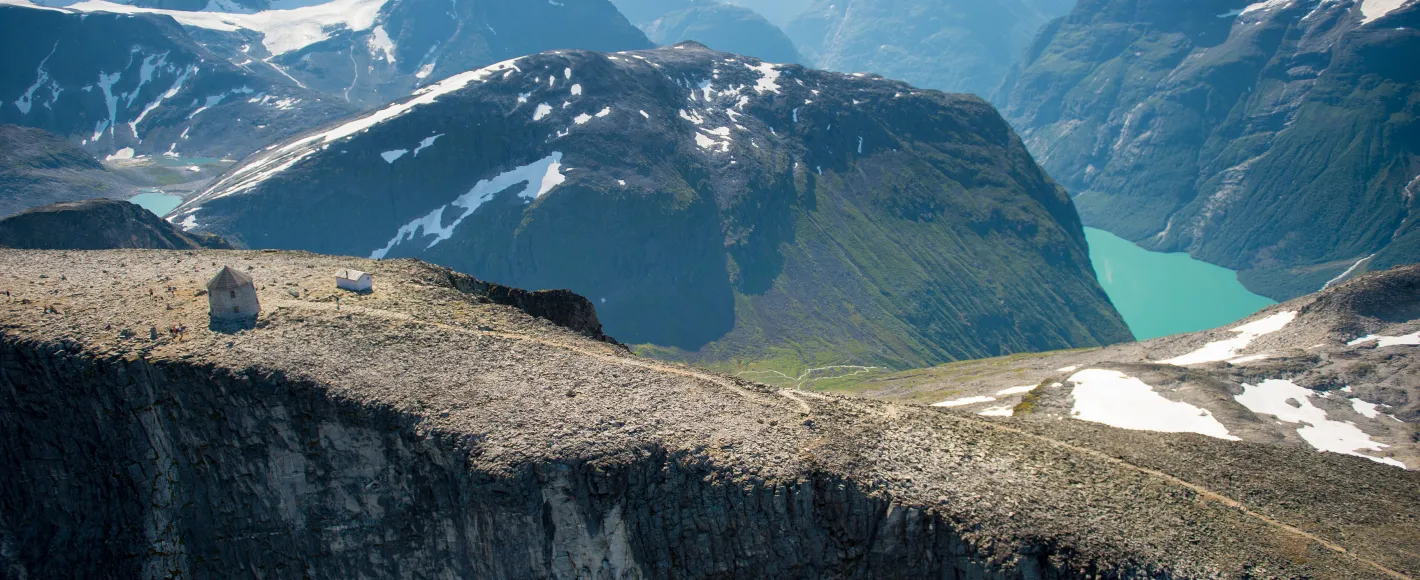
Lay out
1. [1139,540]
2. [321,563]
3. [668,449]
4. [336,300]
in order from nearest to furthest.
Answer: [1139,540] < [668,449] < [321,563] < [336,300]

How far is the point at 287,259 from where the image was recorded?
54.5 metres

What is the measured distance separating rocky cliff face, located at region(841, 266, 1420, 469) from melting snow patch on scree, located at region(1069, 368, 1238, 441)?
0.10 metres

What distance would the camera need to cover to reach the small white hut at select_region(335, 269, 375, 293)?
47375mm

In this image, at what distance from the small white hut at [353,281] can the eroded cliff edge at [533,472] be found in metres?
1.50

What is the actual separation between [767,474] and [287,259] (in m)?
35.4

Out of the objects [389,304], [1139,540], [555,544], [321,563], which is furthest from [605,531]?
[1139,540]

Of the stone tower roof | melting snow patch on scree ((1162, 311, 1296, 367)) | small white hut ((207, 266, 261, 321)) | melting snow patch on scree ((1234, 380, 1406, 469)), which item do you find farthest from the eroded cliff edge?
melting snow patch on scree ((1162, 311, 1296, 367))

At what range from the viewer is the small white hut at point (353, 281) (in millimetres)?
47375

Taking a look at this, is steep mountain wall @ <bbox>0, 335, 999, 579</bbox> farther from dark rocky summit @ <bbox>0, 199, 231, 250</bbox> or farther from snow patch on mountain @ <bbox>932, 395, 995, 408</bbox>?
dark rocky summit @ <bbox>0, 199, 231, 250</bbox>

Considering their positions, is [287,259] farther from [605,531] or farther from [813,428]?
[813,428]

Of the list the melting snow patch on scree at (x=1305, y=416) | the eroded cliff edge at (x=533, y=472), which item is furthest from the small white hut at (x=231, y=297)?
the melting snow patch on scree at (x=1305, y=416)

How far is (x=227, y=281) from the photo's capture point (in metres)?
42.2

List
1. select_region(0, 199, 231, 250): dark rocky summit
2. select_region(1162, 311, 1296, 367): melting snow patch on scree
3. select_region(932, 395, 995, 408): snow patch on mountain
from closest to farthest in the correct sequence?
select_region(932, 395, 995, 408): snow patch on mountain < select_region(1162, 311, 1296, 367): melting snow patch on scree < select_region(0, 199, 231, 250): dark rocky summit

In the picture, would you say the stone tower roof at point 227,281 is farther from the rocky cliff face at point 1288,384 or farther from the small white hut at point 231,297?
the rocky cliff face at point 1288,384
